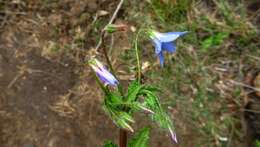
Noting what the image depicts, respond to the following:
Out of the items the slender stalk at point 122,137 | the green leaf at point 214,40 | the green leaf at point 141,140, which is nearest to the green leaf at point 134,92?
the slender stalk at point 122,137

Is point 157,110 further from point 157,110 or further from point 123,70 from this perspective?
point 123,70

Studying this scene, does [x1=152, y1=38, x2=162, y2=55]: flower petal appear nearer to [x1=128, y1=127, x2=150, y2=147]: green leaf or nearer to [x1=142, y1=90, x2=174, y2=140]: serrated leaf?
[x1=142, y1=90, x2=174, y2=140]: serrated leaf

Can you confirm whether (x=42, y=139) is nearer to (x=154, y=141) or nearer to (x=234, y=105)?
(x=154, y=141)

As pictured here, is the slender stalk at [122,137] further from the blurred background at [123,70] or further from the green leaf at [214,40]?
the green leaf at [214,40]

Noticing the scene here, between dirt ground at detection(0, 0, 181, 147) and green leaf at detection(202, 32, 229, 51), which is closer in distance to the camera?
dirt ground at detection(0, 0, 181, 147)

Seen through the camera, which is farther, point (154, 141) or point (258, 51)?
point (258, 51)

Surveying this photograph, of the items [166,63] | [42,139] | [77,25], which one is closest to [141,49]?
[166,63]

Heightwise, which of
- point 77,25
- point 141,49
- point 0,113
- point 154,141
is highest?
point 77,25

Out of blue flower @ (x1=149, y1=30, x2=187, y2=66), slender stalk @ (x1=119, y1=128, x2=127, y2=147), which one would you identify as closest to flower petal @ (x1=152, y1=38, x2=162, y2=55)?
blue flower @ (x1=149, y1=30, x2=187, y2=66)

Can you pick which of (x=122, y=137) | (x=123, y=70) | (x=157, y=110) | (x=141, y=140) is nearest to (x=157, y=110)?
(x=157, y=110)
